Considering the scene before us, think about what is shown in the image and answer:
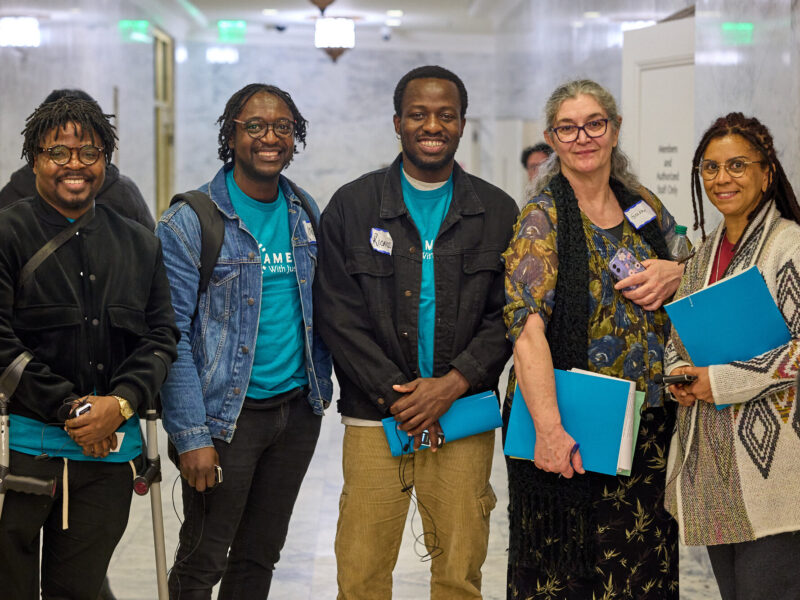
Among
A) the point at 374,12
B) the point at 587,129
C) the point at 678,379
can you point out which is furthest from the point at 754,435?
the point at 374,12

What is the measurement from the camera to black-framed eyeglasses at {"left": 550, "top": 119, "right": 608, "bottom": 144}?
8.55 ft

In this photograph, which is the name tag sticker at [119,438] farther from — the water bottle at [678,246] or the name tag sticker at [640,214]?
the water bottle at [678,246]

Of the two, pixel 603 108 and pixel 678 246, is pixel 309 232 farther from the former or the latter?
pixel 678 246

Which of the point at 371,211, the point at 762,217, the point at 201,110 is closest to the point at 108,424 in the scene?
the point at 371,211

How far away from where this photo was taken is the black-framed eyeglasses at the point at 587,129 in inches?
103

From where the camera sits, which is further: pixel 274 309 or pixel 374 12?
pixel 374 12

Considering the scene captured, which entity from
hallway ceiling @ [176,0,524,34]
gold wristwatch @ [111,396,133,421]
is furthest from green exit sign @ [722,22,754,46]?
hallway ceiling @ [176,0,524,34]

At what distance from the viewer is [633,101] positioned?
549cm

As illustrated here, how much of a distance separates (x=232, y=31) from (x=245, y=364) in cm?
1304

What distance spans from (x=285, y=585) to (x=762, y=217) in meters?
2.61

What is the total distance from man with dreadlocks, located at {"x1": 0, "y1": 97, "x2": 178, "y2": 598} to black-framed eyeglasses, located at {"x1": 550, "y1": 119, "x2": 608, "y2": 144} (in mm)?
1233

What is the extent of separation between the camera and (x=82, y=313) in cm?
238

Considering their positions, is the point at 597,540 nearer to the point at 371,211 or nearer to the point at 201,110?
the point at 371,211

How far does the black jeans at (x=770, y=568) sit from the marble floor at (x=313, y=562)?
178 centimetres
